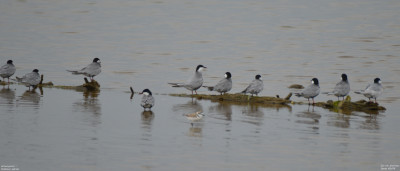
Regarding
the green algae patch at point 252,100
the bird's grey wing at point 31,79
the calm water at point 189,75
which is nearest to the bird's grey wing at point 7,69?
the calm water at point 189,75

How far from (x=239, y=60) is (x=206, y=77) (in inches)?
300

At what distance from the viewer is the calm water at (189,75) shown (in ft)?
39.8

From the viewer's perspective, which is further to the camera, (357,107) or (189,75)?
(189,75)

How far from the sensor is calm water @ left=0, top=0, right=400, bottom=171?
39.8 feet

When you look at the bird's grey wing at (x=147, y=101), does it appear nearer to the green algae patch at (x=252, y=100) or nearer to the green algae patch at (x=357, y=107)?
the green algae patch at (x=252, y=100)

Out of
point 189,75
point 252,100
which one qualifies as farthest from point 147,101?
point 189,75

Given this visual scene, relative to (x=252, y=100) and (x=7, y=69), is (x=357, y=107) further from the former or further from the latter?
(x=7, y=69)

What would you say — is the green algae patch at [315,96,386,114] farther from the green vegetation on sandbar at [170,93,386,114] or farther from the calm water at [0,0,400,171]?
the calm water at [0,0,400,171]

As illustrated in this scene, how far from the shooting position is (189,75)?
101 ft

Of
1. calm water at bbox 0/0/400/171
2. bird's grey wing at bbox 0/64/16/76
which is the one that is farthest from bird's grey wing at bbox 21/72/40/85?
bird's grey wing at bbox 0/64/16/76

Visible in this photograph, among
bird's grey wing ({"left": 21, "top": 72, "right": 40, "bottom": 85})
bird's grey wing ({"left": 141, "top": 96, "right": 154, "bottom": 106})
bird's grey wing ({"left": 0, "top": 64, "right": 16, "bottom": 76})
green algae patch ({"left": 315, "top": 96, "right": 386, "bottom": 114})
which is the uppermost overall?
bird's grey wing ({"left": 0, "top": 64, "right": 16, "bottom": 76})

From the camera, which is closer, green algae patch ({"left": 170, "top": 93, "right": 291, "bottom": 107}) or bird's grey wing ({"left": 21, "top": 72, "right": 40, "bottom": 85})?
green algae patch ({"left": 170, "top": 93, "right": 291, "bottom": 107})

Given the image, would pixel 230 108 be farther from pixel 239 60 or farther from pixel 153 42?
pixel 153 42

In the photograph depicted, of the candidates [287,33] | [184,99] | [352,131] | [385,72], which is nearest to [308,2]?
[287,33]
